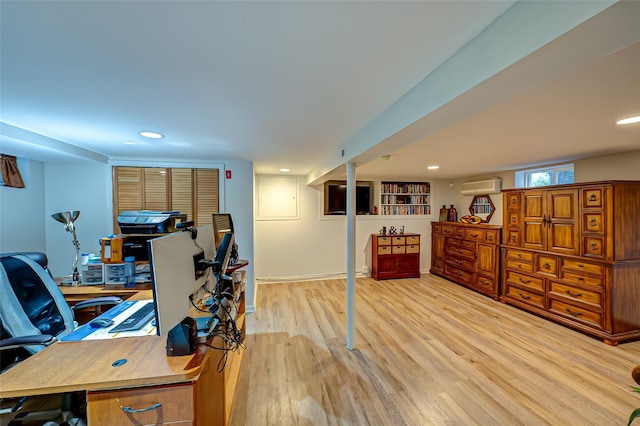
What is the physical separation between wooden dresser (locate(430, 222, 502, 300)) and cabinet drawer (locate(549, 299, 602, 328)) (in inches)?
32.4

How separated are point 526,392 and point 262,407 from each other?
2.09 meters

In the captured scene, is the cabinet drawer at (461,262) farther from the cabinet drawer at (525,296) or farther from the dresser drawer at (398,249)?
the dresser drawer at (398,249)

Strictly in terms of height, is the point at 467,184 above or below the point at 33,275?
above

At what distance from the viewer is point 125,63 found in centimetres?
112

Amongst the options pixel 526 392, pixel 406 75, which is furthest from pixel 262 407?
pixel 406 75

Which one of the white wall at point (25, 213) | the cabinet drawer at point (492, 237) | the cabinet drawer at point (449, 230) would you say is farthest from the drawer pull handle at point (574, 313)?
the white wall at point (25, 213)

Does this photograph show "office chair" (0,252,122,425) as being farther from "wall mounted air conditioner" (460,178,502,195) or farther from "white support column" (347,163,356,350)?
"wall mounted air conditioner" (460,178,502,195)

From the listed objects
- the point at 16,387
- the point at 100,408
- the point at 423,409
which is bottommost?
the point at 423,409

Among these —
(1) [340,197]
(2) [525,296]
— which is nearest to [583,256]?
(2) [525,296]

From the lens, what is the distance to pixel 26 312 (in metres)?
1.65

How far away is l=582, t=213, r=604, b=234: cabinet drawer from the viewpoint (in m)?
2.72

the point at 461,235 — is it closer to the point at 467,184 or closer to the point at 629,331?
the point at 467,184

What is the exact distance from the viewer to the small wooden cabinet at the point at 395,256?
5.07 meters

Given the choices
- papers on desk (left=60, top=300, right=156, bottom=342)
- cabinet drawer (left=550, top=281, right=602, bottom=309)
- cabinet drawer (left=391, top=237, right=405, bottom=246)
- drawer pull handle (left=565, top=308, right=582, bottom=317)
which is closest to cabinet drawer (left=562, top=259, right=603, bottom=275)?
cabinet drawer (left=550, top=281, right=602, bottom=309)
